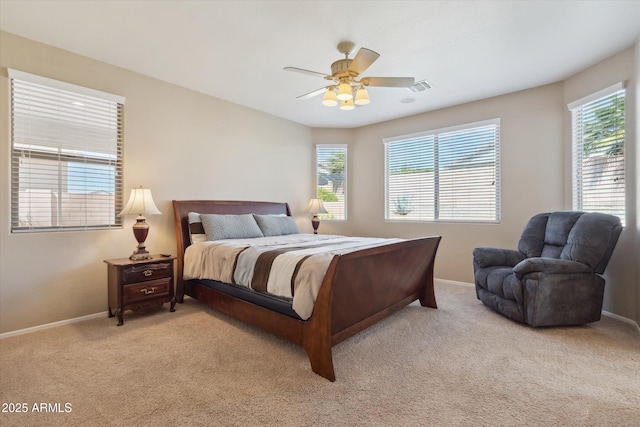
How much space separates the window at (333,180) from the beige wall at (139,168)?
71 cm

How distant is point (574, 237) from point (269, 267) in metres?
3.08

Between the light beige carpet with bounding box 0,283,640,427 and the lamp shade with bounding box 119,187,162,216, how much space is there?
1.17 meters

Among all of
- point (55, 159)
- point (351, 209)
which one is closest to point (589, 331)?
point (351, 209)

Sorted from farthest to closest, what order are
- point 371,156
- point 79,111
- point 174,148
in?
point 371,156
point 174,148
point 79,111

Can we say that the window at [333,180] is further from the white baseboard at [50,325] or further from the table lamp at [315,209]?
the white baseboard at [50,325]

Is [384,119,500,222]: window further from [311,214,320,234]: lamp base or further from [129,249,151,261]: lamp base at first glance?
[129,249,151,261]: lamp base

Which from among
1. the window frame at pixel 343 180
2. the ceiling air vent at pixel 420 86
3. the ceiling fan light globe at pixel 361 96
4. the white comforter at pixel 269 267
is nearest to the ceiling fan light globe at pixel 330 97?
the ceiling fan light globe at pixel 361 96

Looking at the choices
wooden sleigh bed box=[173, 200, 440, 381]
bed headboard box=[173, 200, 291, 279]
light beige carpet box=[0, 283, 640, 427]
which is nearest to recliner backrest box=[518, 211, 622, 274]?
light beige carpet box=[0, 283, 640, 427]

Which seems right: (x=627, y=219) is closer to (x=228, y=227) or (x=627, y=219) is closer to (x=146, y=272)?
(x=228, y=227)

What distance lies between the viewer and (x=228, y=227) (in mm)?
3729

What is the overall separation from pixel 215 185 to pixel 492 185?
162 inches

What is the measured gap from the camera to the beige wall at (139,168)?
2729mm

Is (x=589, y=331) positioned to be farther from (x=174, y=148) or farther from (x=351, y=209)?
(x=174, y=148)

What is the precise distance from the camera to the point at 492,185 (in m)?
4.30
